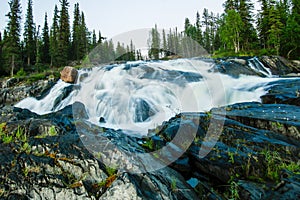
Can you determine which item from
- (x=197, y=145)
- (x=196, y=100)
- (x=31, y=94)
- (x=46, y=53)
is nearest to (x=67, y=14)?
(x=46, y=53)

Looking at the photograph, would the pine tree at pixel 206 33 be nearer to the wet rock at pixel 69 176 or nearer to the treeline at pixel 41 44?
the treeline at pixel 41 44

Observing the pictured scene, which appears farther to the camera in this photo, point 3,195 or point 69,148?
point 69,148

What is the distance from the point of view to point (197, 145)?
4.31 m

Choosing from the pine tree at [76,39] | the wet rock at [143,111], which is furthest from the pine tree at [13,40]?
the wet rock at [143,111]

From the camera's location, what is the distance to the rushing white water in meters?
8.29

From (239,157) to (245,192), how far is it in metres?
0.95

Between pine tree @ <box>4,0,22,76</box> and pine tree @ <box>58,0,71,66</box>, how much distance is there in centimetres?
718

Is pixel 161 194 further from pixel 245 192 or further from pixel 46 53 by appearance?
pixel 46 53

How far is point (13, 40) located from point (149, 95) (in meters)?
37.7

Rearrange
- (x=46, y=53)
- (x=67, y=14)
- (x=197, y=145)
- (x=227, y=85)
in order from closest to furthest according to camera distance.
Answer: (x=197, y=145) → (x=227, y=85) → (x=46, y=53) → (x=67, y=14)

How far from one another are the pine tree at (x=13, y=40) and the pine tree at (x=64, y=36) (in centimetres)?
718

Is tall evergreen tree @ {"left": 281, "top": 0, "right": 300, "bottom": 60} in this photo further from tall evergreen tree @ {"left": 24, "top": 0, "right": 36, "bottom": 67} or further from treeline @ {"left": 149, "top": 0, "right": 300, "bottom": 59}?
tall evergreen tree @ {"left": 24, "top": 0, "right": 36, "bottom": 67}

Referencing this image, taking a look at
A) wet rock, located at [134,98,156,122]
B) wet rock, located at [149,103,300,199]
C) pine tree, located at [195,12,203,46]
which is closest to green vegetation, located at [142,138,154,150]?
wet rock, located at [149,103,300,199]

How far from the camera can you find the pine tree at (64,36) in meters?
40.7
